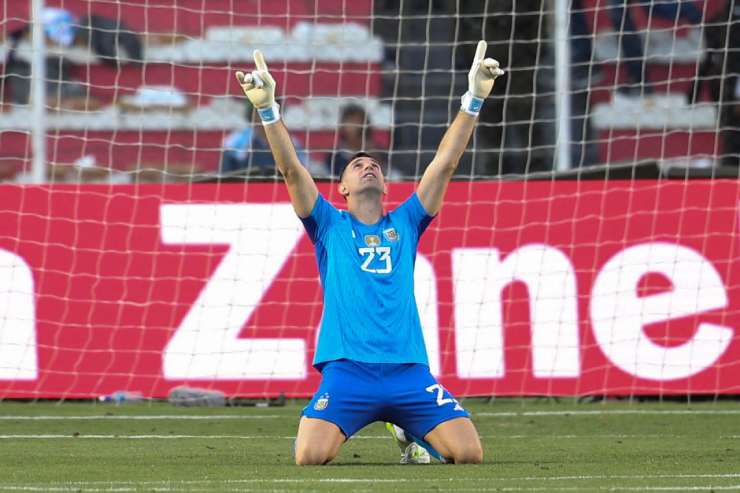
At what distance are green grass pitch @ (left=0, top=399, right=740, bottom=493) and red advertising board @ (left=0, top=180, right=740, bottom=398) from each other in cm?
34

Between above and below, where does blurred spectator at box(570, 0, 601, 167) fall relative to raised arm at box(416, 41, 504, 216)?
above

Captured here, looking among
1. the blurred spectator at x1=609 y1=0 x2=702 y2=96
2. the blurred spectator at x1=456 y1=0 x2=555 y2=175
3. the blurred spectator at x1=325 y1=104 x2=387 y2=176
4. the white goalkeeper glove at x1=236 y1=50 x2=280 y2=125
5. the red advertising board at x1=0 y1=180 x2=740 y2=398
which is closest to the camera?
the white goalkeeper glove at x1=236 y1=50 x2=280 y2=125

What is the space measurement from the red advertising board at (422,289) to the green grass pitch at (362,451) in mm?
338

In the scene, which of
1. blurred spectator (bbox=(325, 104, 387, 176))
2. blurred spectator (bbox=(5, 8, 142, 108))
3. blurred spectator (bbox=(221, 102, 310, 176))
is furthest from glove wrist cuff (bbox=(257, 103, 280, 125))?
blurred spectator (bbox=(5, 8, 142, 108))

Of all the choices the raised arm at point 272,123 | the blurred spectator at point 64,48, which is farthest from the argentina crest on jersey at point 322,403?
the blurred spectator at point 64,48

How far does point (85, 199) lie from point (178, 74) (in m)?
5.60

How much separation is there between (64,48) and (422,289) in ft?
22.6

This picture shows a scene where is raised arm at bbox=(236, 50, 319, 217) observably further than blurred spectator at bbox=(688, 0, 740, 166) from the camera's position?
No

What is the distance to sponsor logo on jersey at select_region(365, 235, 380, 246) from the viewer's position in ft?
28.9

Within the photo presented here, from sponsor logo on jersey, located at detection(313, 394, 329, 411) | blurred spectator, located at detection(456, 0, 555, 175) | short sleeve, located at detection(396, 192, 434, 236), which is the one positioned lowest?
sponsor logo on jersey, located at detection(313, 394, 329, 411)

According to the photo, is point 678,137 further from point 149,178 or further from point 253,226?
point 253,226

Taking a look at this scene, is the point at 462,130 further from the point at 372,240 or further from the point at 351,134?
the point at 351,134

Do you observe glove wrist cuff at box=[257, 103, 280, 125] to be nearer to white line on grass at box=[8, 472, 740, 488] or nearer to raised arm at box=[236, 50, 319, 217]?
raised arm at box=[236, 50, 319, 217]

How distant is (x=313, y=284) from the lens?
13570mm
